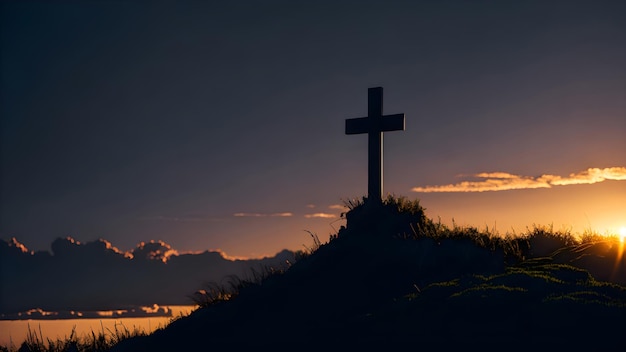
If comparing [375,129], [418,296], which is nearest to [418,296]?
[418,296]

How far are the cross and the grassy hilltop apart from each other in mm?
587

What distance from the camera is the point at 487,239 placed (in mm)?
19031

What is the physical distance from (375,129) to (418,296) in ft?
24.8

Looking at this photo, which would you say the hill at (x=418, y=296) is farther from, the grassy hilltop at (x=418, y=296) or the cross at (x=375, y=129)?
the cross at (x=375, y=129)

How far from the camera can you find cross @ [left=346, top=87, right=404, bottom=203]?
817 inches

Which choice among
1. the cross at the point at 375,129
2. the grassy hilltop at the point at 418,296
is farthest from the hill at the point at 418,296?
the cross at the point at 375,129

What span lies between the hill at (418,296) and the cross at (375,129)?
0.76 m

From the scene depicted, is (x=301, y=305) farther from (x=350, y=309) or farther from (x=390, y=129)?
(x=390, y=129)

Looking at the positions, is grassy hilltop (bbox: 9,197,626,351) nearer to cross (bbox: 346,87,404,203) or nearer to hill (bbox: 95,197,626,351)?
hill (bbox: 95,197,626,351)

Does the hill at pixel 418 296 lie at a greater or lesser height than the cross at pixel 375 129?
lesser

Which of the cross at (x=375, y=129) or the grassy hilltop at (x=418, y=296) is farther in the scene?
the cross at (x=375, y=129)

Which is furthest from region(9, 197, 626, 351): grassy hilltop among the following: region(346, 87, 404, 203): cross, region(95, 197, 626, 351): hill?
region(346, 87, 404, 203): cross

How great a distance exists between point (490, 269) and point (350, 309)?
12.0 ft

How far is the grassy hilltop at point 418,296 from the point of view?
40.4 feet
